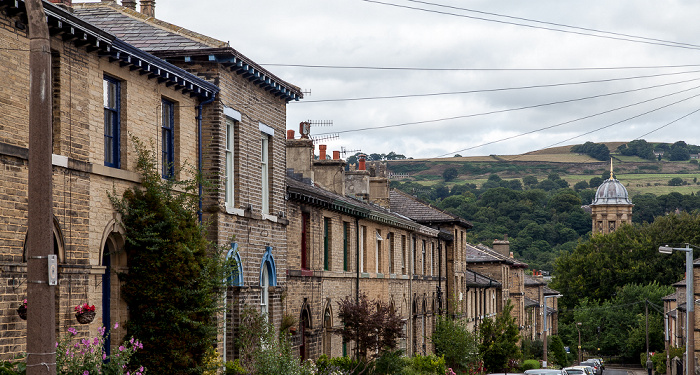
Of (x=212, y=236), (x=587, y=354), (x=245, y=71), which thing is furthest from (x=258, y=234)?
(x=587, y=354)

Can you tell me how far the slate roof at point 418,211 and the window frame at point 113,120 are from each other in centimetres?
3181

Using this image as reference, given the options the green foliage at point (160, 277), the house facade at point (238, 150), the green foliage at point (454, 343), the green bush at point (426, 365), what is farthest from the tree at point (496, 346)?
the green foliage at point (160, 277)

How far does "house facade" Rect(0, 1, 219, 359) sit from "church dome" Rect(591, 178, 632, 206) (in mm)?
136566

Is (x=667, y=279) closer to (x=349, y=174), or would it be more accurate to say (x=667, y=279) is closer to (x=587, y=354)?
(x=587, y=354)

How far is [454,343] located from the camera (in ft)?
129

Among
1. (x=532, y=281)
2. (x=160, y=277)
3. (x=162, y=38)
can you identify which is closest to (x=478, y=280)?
(x=532, y=281)

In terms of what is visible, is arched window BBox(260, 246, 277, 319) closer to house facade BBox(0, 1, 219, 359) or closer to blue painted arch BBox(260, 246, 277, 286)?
blue painted arch BBox(260, 246, 277, 286)

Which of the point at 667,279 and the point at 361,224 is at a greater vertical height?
the point at 361,224

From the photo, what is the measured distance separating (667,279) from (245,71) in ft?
271

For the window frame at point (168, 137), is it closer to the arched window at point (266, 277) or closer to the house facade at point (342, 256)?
the arched window at point (266, 277)

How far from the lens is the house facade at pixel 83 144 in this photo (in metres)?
11.8

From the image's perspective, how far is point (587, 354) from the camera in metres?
93.8

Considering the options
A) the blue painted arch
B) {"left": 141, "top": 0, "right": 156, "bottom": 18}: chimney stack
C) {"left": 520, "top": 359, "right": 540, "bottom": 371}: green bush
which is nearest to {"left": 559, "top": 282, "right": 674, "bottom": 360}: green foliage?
{"left": 520, "top": 359, "right": 540, "bottom": 371}: green bush

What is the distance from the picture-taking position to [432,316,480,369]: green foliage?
39.2m
